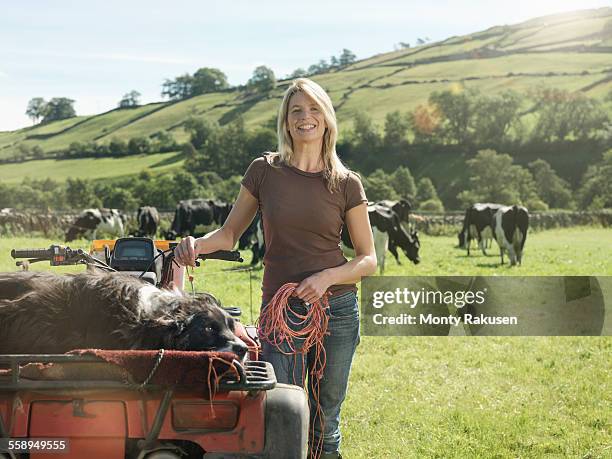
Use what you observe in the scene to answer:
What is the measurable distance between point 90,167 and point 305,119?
94855 mm

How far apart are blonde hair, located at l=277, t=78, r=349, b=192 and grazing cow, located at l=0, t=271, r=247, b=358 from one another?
89 cm

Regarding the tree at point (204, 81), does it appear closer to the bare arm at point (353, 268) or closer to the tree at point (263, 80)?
the tree at point (263, 80)

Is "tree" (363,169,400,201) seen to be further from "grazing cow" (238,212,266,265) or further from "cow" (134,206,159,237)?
"grazing cow" (238,212,266,265)

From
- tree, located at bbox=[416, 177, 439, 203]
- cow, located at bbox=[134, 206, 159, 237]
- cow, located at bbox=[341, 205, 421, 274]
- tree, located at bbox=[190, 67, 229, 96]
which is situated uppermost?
tree, located at bbox=[190, 67, 229, 96]

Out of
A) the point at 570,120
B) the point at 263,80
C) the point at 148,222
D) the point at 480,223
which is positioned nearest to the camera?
the point at 480,223

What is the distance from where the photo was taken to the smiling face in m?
3.82

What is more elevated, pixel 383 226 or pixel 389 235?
pixel 383 226

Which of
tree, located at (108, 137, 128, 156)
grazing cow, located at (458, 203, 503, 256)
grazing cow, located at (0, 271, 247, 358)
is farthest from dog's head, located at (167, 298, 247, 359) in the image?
tree, located at (108, 137, 128, 156)

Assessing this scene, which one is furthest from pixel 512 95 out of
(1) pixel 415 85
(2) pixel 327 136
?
(2) pixel 327 136

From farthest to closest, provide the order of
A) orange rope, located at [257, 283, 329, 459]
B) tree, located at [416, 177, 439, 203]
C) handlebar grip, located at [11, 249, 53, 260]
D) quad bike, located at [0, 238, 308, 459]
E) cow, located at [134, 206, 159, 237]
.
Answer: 1. tree, located at [416, 177, 439, 203]
2. cow, located at [134, 206, 159, 237]
3. handlebar grip, located at [11, 249, 53, 260]
4. orange rope, located at [257, 283, 329, 459]
5. quad bike, located at [0, 238, 308, 459]

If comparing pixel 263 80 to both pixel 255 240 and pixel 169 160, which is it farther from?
pixel 255 240

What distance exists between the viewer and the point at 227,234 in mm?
3963

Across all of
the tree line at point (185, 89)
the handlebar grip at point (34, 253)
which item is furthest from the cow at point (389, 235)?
the tree line at point (185, 89)

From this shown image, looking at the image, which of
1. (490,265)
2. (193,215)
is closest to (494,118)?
(193,215)
